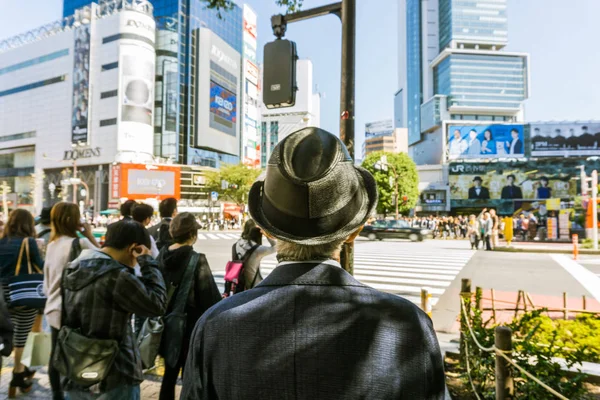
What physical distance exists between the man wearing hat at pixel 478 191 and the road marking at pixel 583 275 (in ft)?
142

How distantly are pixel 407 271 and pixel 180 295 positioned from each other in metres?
10.0

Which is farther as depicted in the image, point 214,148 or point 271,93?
point 214,148

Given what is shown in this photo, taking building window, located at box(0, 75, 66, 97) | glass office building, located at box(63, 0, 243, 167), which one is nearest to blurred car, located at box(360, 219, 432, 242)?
glass office building, located at box(63, 0, 243, 167)

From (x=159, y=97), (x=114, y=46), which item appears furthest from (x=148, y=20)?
(x=159, y=97)

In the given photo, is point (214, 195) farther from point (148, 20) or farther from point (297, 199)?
point (297, 199)

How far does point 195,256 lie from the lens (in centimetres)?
310

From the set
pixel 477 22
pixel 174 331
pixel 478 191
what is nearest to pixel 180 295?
pixel 174 331

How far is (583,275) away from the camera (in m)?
11.4

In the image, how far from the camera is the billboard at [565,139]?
56062 millimetres

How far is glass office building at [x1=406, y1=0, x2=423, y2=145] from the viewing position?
120 m

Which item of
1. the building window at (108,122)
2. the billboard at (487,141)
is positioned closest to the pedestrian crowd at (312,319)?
the building window at (108,122)

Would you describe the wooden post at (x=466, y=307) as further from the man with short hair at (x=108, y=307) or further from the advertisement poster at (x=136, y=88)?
the advertisement poster at (x=136, y=88)

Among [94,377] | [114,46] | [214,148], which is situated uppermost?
[114,46]

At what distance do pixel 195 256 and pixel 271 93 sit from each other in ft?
7.98
